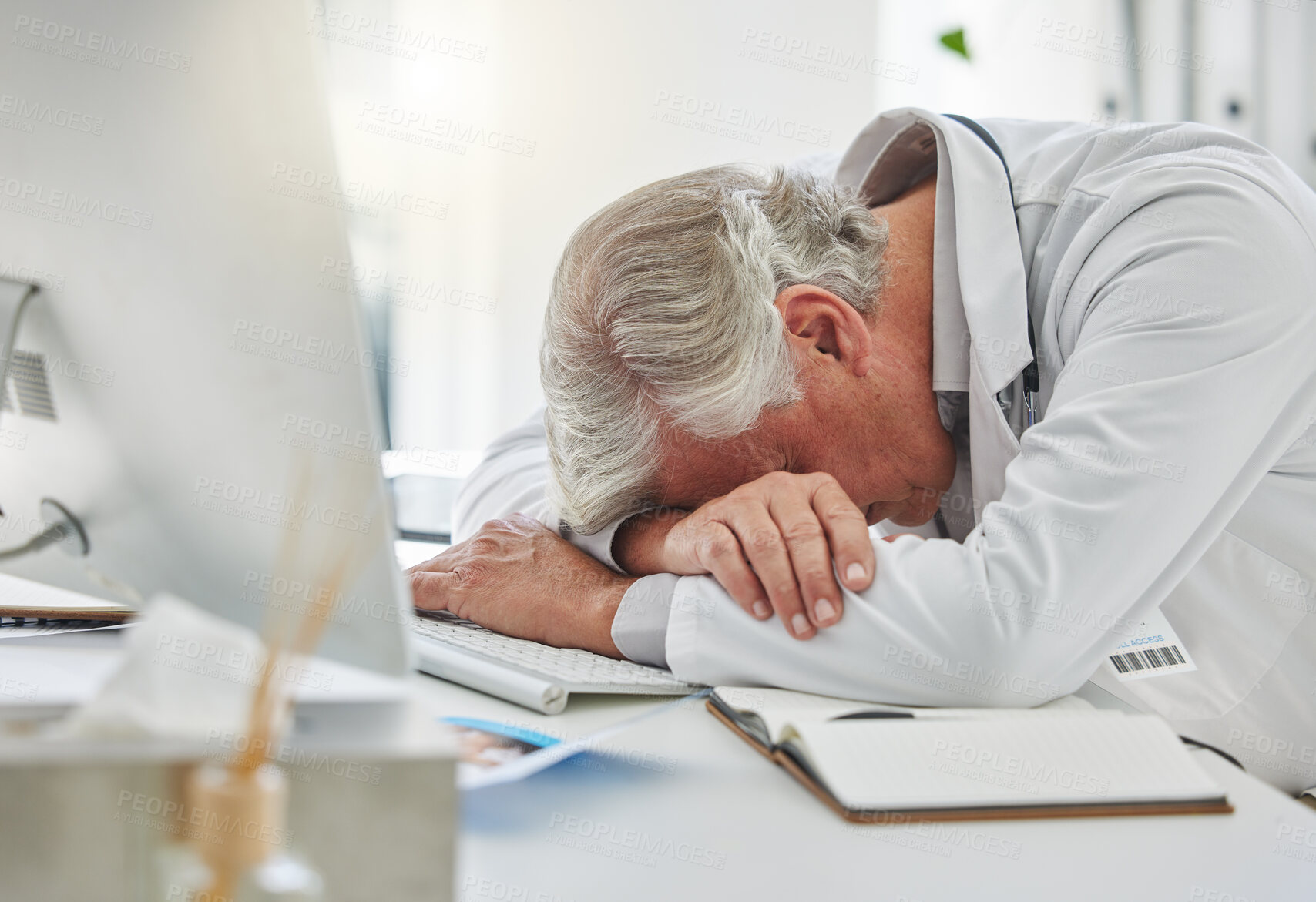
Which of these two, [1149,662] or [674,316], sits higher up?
[674,316]

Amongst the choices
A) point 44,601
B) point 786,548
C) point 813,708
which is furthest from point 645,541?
point 44,601

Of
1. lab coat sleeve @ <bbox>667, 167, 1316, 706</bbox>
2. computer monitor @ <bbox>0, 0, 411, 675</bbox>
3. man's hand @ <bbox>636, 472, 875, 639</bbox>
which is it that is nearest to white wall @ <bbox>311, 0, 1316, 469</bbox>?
man's hand @ <bbox>636, 472, 875, 639</bbox>

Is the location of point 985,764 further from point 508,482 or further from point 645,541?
point 508,482

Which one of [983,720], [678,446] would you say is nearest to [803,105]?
[678,446]

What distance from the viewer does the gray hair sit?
0.94 metres

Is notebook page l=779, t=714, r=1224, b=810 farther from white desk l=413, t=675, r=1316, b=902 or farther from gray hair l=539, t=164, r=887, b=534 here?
gray hair l=539, t=164, r=887, b=534

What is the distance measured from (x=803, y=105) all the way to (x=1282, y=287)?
2989mm

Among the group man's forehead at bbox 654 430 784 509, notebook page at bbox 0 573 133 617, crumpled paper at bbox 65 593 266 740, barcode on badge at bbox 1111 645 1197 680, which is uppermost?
crumpled paper at bbox 65 593 266 740

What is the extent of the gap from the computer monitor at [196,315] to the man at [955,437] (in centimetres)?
43

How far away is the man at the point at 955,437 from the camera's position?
771 millimetres

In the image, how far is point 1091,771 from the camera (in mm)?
572

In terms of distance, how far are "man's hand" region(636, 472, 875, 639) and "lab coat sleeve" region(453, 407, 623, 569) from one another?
392 millimetres

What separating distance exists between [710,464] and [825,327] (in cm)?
19

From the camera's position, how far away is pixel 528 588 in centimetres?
96
